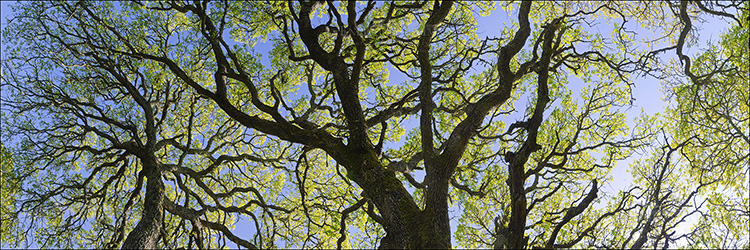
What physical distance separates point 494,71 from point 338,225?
17.8 ft

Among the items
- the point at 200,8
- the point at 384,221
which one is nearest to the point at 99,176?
the point at 200,8

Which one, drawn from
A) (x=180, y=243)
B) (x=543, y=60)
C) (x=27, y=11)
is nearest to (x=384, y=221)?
(x=543, y=60)

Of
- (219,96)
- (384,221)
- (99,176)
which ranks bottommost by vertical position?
(384,221)

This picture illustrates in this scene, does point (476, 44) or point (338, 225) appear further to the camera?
point (476, 44)

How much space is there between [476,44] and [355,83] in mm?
5107

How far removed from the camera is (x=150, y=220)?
9594 mm

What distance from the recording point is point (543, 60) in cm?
613

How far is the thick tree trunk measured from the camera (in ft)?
29.7

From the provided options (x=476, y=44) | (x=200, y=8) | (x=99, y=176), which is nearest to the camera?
(x=200, y=8)

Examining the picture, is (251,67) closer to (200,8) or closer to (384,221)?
(200,8)

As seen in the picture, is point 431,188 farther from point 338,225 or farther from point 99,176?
point 99,176

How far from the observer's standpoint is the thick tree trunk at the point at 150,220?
29.7 ft

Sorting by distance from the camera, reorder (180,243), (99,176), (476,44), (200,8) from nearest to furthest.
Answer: (200,8)
(476,44)
(180,243)
(99,176)

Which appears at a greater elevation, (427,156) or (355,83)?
(355,83)
